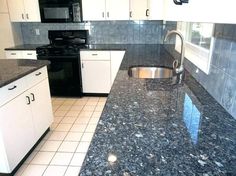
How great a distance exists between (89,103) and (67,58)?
33.1 inches

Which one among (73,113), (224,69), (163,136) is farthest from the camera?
(73,113)

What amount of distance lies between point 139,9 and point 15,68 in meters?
2.25

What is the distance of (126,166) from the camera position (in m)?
0.68

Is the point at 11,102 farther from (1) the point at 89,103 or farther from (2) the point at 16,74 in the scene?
(1) the point at 89,103

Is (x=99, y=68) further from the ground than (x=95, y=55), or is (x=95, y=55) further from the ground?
(x=95, y=55)

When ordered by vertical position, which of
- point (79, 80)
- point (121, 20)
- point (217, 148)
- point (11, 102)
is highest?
point (121, 20)

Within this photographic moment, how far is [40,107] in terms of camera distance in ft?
7.73

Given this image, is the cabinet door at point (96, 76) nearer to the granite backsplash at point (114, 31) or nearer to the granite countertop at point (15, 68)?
the granite backsplash at point (114, 31)

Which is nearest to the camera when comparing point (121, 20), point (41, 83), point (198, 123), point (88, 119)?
point (198, 123)

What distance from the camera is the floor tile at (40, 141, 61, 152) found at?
229 cm

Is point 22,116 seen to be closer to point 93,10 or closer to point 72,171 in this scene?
point 72,171

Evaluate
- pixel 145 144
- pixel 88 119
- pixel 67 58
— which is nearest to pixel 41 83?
pixel 88 119

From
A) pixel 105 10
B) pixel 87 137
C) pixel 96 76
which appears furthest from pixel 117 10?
pixel 87 137

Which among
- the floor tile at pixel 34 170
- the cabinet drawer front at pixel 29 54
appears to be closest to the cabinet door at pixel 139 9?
the cabinet drawer front at pixel 29 54
